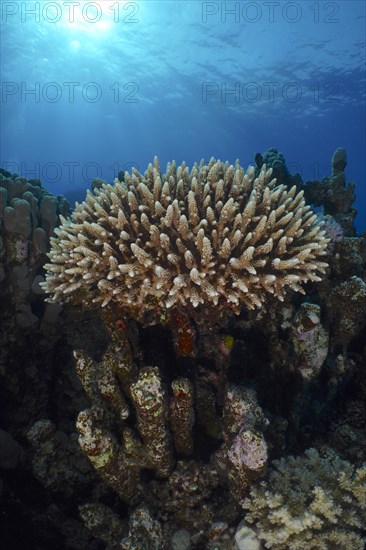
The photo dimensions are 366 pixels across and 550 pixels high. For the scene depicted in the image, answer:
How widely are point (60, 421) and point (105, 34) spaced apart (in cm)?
4799

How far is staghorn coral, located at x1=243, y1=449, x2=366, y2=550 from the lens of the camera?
291 cm

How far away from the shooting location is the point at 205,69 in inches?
1713

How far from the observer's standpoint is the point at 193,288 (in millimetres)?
3240

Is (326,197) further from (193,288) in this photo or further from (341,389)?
(193,288)

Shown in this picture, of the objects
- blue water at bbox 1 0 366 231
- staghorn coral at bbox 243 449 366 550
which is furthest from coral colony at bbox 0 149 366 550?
blue water at bbox 1 0 366 231

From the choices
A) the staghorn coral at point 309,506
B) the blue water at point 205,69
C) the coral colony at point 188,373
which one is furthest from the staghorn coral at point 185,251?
the blue water at point 205,69

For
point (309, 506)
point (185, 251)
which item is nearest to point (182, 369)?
point (185, 251)

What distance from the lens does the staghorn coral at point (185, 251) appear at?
129 inches

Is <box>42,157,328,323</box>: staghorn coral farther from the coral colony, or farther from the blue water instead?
the blue water

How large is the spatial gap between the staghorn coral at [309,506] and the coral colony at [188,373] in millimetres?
15

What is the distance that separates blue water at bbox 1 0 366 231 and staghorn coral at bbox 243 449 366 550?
16.1m

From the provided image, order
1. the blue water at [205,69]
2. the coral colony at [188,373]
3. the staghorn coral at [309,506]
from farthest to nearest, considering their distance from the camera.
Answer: the blue water at [205,69] < the coral colony at [188,373] < the staghorn coral at [309,506]

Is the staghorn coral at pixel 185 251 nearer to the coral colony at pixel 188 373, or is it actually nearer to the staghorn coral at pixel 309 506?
the coral colony at pixel 188 373

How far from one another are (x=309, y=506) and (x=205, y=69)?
1956 inches
